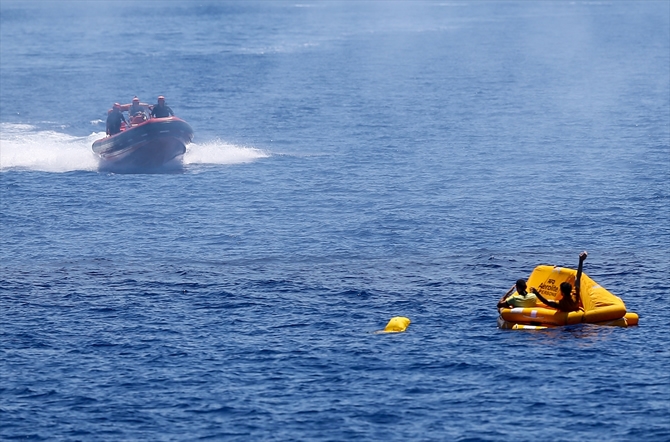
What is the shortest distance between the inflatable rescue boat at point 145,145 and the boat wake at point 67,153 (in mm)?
1821

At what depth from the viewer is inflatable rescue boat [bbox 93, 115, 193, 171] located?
73.5 metres

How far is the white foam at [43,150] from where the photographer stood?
260ft

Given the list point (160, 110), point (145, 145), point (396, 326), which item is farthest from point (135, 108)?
point (396, 326)

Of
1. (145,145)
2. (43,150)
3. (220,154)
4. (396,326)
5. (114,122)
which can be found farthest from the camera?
(43,150)

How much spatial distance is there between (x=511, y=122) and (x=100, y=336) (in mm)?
60181

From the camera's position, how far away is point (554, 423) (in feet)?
114

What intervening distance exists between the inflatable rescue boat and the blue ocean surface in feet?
4.63

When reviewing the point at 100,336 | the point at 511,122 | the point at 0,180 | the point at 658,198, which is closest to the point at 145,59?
the point at 511,122

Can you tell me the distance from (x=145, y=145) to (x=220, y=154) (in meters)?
9.33

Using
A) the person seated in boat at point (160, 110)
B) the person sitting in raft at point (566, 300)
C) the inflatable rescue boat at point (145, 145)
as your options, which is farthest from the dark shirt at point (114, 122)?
the person sitting in raft at point (566, 300)

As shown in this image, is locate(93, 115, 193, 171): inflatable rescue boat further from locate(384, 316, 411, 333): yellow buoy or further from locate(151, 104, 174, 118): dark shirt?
locate(384, 316, 411, 333): yellow buoy

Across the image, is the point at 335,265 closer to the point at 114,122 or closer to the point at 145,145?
the point at 145,145

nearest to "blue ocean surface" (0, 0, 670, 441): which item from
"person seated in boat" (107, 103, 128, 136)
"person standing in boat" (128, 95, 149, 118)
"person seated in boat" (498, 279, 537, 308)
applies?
"person seated in boat" (498, 279, 537, 308)

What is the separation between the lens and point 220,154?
3246 inches
